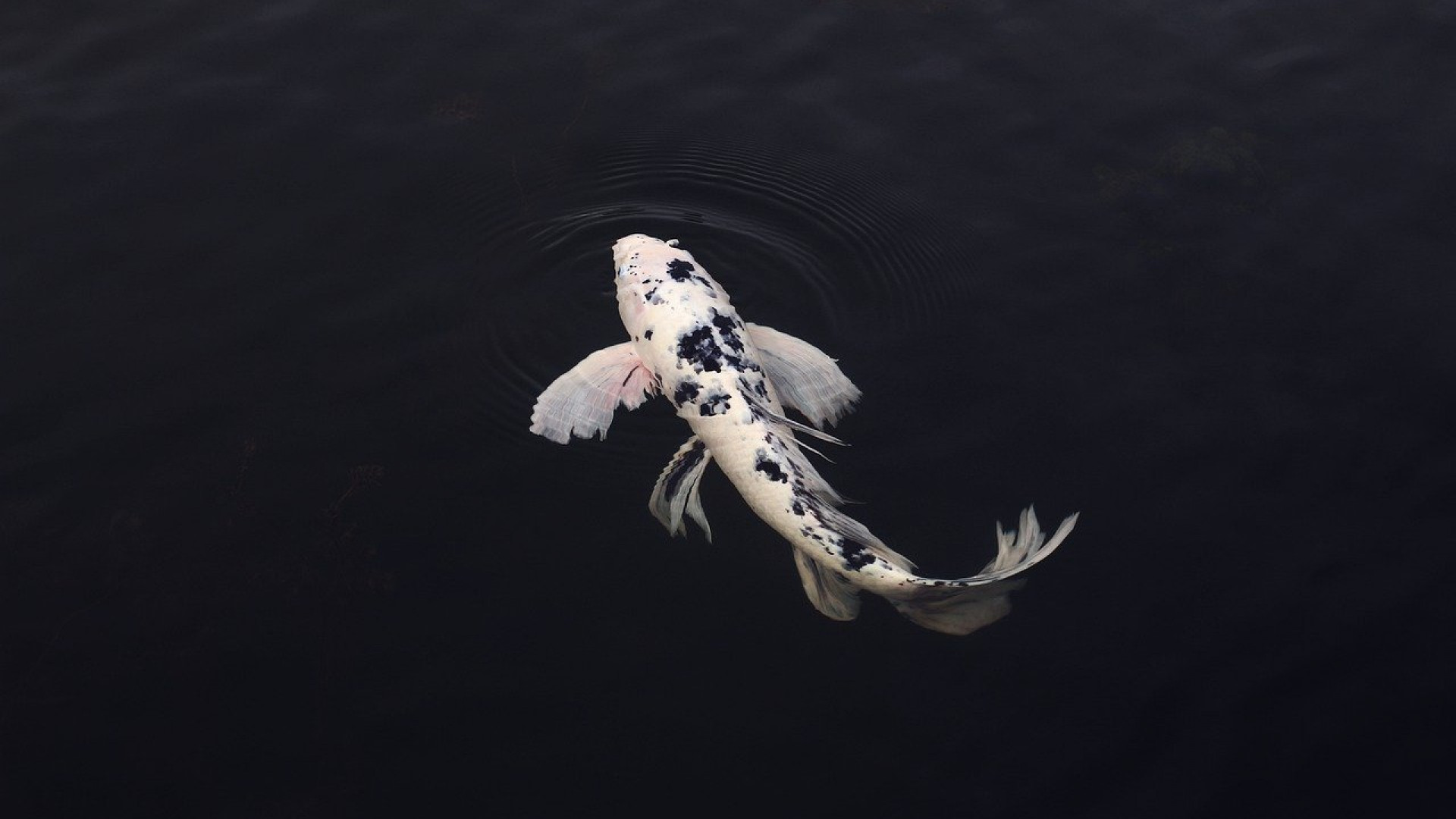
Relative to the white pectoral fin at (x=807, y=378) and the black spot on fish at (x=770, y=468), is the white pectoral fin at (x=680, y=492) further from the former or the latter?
the white pectoral fin at (x=807, y=378)

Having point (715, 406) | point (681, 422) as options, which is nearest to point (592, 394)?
point (681, 422)

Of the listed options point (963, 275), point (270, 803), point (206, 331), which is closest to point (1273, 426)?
point (963, 275)

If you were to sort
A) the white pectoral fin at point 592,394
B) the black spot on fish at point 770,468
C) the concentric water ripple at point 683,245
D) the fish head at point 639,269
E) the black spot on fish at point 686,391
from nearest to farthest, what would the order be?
1. the black spot on fish at point 770,468
2. the black spot on fish at point 686,391
3. the white pectoral fin at point 592,394
4. the fish head at point 639,269
5. the concentric water ripple at point 683,245

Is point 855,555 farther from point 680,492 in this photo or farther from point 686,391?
point 686,391

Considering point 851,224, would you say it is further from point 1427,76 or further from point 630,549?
point 1427,76

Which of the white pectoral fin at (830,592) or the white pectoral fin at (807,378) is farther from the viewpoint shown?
the white pectoral fin at (807,378)

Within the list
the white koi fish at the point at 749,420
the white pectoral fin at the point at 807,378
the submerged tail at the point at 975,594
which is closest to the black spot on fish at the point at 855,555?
the white koi fish at the point at 749,420
